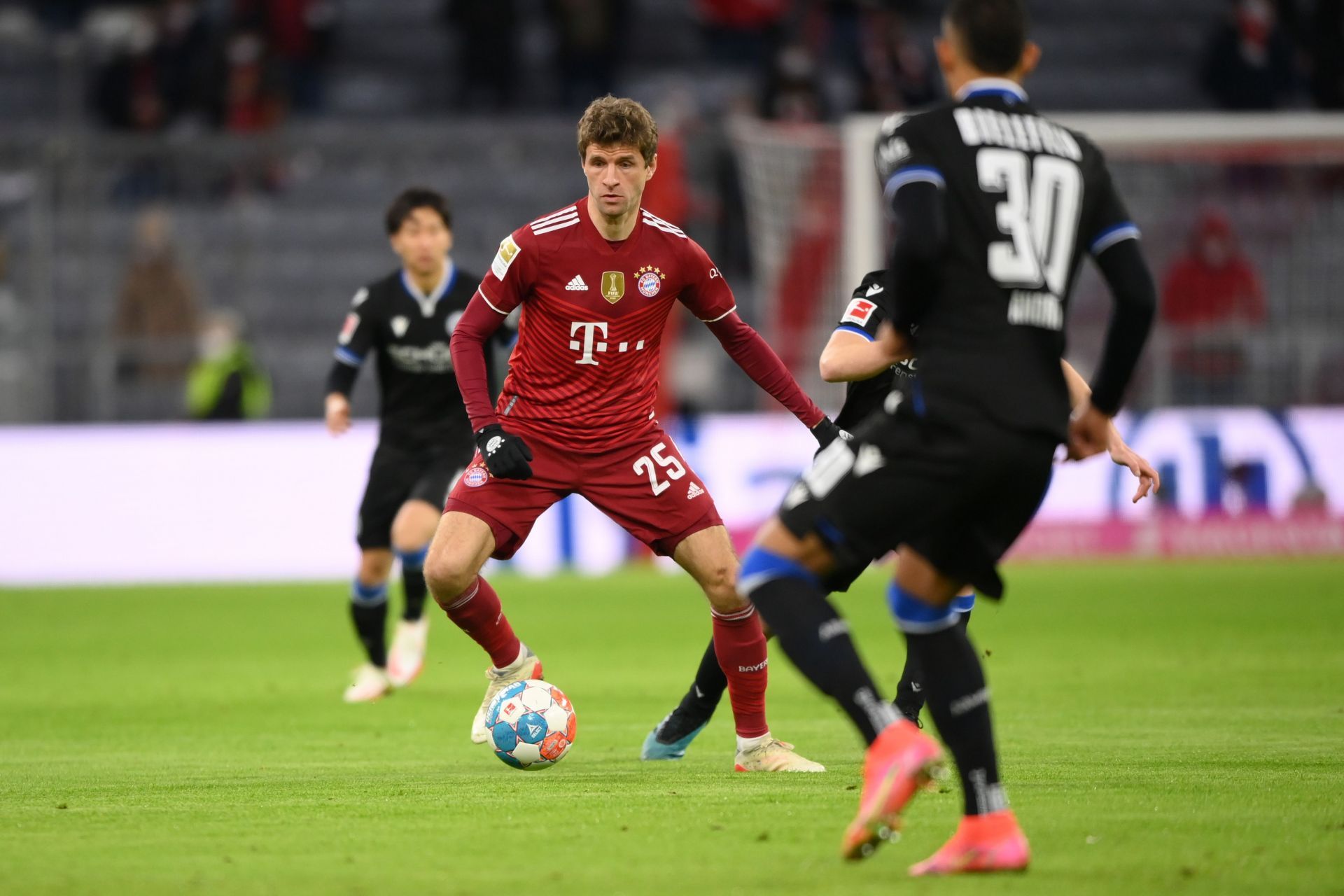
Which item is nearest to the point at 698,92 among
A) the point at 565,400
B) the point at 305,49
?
the point at 305,49

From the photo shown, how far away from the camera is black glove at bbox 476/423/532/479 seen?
671 centimetres

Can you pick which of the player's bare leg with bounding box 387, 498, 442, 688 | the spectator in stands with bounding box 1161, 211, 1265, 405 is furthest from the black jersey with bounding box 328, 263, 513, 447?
the spectator in stands with bounding box 1161, 211, 1265, 405

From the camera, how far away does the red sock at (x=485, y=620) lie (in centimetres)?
740

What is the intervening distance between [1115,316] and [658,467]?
277cm

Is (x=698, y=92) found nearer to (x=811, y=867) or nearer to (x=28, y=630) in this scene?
(x=28, y=630)

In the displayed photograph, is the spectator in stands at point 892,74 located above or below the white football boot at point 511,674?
above

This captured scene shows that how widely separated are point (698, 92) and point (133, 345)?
8765 millimetres

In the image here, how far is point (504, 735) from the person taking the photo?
707 cm

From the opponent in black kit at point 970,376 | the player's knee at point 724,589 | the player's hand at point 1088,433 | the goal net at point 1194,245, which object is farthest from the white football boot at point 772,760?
the goal net at point 1194,245

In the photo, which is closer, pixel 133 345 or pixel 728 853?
pixel 728 853

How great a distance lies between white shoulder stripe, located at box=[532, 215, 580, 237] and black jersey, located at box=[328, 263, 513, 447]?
10.1ft

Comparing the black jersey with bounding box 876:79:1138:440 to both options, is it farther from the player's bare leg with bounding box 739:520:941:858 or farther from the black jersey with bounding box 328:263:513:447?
the black jersey with bounding box 328:263:513:447

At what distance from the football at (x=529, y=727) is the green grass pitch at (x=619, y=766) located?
105 millimetres

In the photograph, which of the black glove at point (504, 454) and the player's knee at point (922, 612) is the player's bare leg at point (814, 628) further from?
the black glove at point (504, 454)
